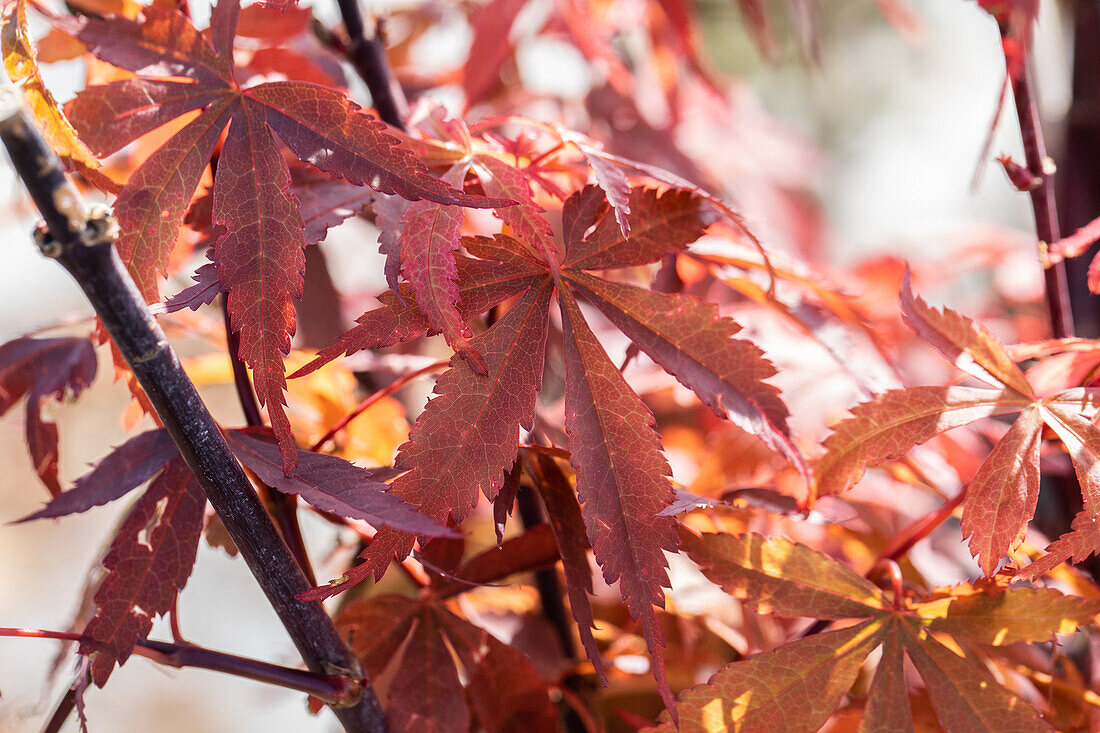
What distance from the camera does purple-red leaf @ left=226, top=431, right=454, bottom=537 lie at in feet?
0.72

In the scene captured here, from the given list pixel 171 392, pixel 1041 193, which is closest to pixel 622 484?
pixel 171 392

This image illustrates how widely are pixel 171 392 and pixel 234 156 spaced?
82mm

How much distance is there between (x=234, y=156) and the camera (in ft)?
0.84

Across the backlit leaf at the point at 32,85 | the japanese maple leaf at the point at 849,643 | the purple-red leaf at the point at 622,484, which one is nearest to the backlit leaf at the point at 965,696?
the japanese maple leaf at the point at 849,643

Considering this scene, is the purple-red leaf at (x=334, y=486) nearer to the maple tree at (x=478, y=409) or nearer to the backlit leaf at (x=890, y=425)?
the maple tree at (x=478, y=409)

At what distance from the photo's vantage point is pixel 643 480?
0.25 meters

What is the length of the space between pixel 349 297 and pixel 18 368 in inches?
9.4

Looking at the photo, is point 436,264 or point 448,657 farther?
point 448,657

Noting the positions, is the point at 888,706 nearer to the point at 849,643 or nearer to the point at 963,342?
the point at 849,643

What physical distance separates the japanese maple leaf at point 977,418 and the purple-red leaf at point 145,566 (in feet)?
0.72

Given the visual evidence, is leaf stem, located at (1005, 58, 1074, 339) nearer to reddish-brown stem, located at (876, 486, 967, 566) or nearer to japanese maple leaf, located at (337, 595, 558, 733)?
reddish-brown stem, located at (876, 486, 967, 566)

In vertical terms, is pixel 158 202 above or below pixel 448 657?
above

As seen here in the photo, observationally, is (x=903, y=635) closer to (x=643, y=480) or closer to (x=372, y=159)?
(x=643, y=480)

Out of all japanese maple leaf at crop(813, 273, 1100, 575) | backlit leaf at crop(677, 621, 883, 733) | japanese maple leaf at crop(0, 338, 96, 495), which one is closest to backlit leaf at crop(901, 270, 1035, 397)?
japanese maple leaf at crop(813, 273, 1100, 575)
